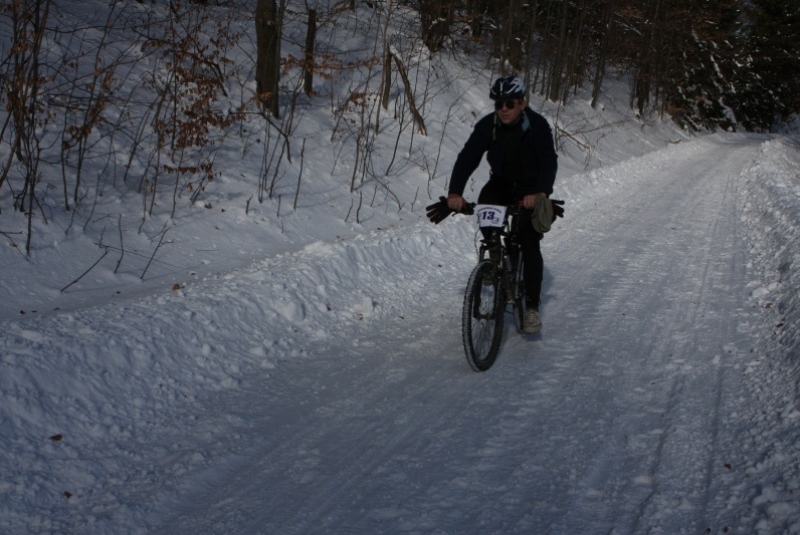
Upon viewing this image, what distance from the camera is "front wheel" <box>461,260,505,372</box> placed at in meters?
4.88

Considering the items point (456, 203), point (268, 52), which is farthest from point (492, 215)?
point (268, 52)

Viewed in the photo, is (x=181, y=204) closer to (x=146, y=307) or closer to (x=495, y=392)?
(x=146, y=307)

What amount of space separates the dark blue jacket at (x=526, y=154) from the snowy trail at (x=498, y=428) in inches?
52.5

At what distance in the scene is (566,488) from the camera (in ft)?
11.1

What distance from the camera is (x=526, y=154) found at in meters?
5.12

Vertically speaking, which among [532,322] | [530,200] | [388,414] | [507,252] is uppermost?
[530,200]

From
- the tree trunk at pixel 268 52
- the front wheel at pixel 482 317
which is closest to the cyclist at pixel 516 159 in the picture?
the front wheel at pixel 482 317

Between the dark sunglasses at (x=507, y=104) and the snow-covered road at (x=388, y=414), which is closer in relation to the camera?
the snow-covered road at (x=388, y=414)

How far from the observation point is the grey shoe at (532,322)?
5539mm

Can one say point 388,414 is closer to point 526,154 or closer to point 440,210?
point 440,210

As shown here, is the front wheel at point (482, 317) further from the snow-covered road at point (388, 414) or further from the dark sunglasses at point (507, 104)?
the dark sunglasses at point (507, 104)

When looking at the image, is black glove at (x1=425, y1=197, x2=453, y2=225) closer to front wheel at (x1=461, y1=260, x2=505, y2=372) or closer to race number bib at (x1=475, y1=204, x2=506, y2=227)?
race number bib at (x1=475, y1=204, x2=506, y2=227)

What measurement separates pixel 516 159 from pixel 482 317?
48.7 inches

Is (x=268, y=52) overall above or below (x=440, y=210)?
above
